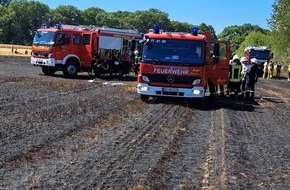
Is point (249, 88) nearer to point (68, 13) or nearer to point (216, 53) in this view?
point (216, 53)

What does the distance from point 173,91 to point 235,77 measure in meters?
4.19

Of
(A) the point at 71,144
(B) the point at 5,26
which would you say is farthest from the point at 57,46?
(B) the point at 5,26

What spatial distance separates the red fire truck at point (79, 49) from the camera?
24.9 m

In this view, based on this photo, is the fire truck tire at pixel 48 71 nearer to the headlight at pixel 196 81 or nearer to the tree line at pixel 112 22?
the tree line at pixel 112 22

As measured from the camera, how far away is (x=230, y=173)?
707 cm

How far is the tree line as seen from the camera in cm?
4988

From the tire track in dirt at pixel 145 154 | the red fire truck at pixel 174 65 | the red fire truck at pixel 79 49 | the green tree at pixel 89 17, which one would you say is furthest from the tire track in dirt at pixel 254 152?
the green tree at pixel 89 17

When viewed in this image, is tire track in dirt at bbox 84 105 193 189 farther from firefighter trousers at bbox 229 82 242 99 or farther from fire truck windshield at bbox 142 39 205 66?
firefighter trousers at bbox 229 82 242 99

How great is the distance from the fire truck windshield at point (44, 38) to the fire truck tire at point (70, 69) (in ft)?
5.14

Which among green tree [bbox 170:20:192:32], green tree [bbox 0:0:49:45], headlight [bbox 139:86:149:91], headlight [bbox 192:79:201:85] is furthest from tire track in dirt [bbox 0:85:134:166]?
green tree [bbox 170:20:192:32]

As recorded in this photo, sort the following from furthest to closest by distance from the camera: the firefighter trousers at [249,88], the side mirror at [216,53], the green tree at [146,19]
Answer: the green tree at [146,19] < the firefighter trousers at [249,88] < the side mirror at [216,53]

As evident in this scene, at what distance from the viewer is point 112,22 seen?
557ft

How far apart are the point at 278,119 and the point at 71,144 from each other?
294 inches

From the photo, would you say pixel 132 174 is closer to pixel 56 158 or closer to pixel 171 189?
pixel 171 189
